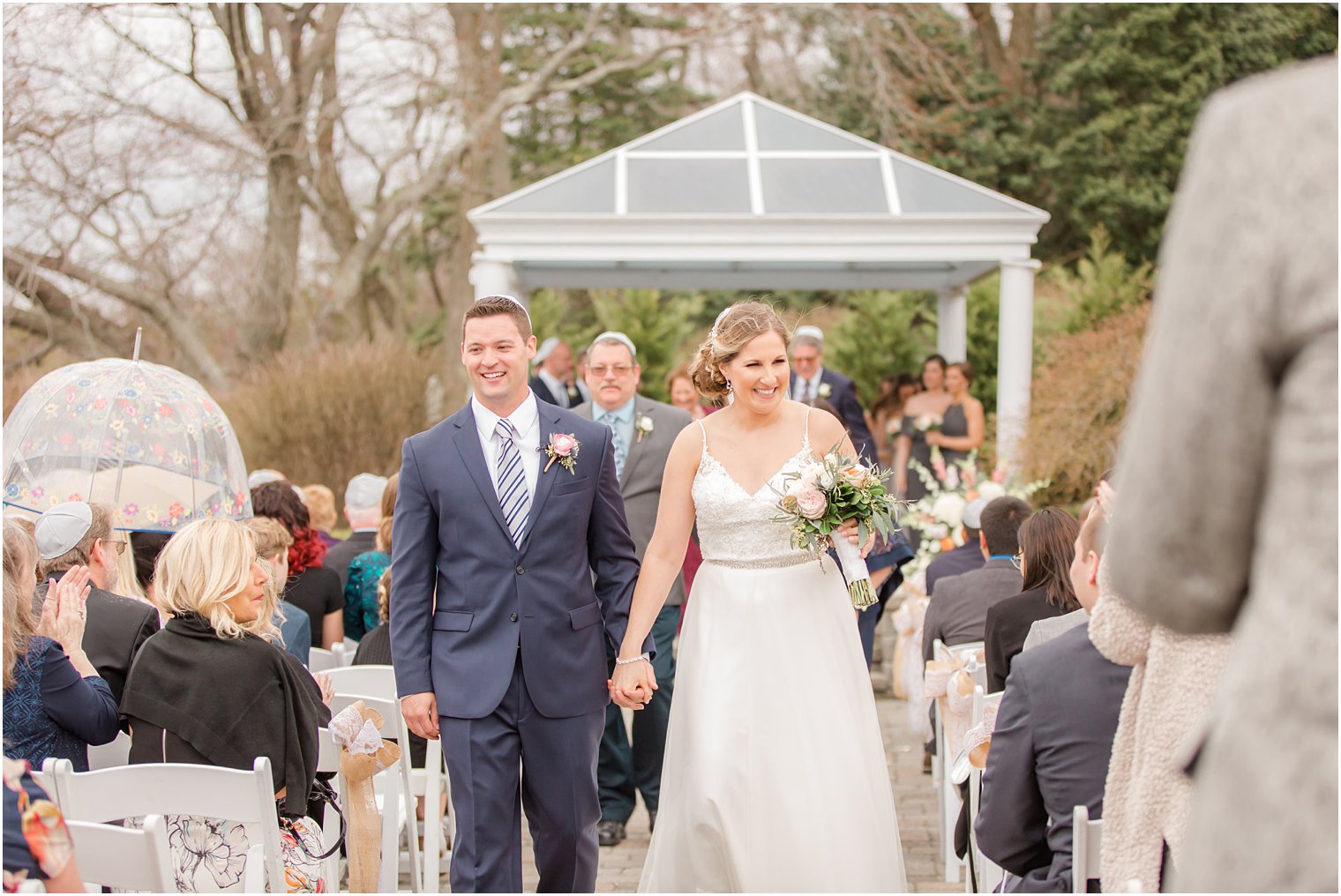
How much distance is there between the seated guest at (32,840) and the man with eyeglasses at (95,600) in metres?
2.01

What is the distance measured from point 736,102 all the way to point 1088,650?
36.6 feet

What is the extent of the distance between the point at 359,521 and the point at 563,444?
326 cm

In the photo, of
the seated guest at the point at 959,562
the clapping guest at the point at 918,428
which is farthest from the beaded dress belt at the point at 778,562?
the clapping guest at the point at 918,428

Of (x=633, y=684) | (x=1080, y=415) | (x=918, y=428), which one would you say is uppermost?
(x=633, y=684)

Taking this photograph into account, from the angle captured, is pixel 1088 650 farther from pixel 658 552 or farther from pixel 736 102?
pixel 736 102

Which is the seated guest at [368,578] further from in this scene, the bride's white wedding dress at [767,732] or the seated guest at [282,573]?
the bride's white wedding dress at [767,732]

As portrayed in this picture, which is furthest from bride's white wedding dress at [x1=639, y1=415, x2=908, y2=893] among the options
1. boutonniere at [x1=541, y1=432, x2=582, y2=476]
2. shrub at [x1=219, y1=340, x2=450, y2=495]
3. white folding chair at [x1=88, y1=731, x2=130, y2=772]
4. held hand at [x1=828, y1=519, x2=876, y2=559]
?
shrub at [x1=219, y1=340, x2=450, y2=495]

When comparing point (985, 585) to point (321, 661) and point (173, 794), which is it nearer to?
point (321, 661)

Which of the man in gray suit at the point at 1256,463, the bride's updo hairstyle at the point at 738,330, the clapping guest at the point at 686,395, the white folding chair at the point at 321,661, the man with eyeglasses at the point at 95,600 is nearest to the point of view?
the man in gray suit at the point at 1256,463

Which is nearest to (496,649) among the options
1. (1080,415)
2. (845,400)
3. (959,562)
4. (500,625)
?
(500,625)

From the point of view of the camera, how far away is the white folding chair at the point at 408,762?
5.07 metres

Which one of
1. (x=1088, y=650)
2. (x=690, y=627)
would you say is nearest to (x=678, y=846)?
(x=690, y=627)

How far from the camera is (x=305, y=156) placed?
70.6 feet

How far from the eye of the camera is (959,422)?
11.9 metres
